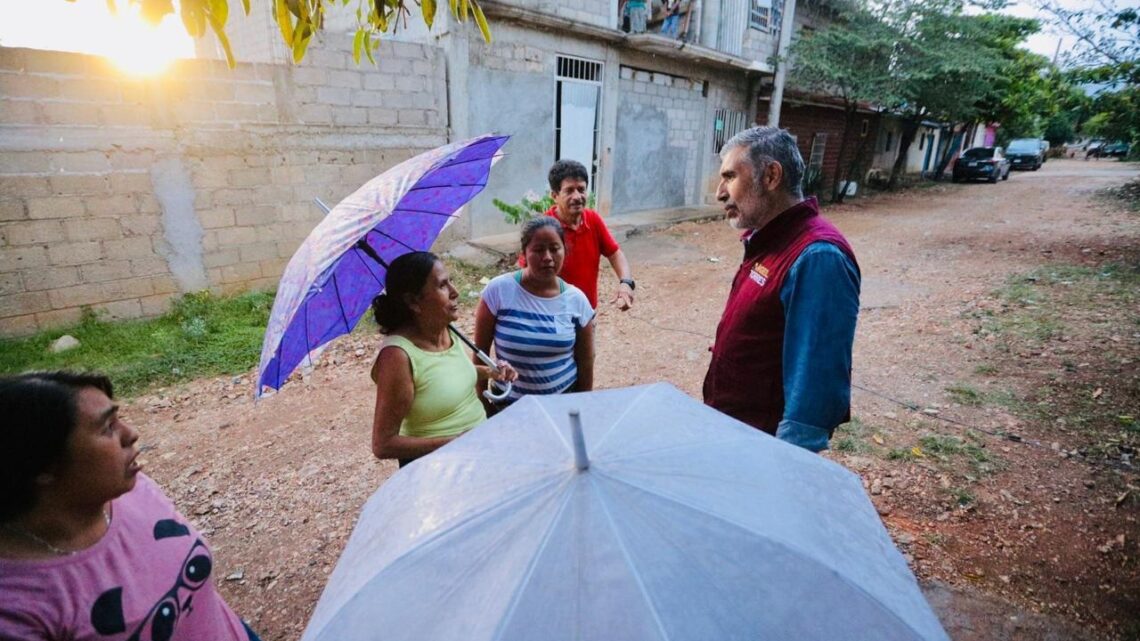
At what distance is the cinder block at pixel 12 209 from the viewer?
4.88m

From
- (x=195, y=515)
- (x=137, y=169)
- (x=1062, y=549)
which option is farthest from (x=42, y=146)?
(x=1062, y=549)

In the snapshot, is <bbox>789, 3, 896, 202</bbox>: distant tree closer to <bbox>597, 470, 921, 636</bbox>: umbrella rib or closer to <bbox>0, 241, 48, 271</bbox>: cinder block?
<bbox>0, 241, 48, 271</bbox>: cinder block

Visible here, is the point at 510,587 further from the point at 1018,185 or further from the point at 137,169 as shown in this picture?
the point at 1018,185

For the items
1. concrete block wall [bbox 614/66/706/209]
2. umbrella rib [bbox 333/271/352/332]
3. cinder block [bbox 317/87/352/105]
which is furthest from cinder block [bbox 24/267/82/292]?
concrete block wall [bbox 614/66/706/209]

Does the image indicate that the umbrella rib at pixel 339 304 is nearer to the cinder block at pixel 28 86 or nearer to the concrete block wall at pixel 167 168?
the concrete block wall at pixel 167 168

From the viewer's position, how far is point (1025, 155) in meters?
29.1

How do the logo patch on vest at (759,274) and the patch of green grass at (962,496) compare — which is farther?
the patch of green grass at (962,496)

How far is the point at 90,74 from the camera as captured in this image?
5129mm

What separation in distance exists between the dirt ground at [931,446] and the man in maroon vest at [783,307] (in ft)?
5.03

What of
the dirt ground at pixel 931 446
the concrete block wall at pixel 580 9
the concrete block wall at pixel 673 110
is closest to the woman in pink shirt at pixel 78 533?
the dirt ground at pixel 931 446

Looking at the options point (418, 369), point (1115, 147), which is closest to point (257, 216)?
point (418, 369)

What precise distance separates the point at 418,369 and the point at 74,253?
17.6 ft

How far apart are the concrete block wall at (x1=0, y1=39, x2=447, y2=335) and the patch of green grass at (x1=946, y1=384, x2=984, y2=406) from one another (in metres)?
6.87

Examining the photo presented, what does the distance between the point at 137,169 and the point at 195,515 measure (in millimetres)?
4079
